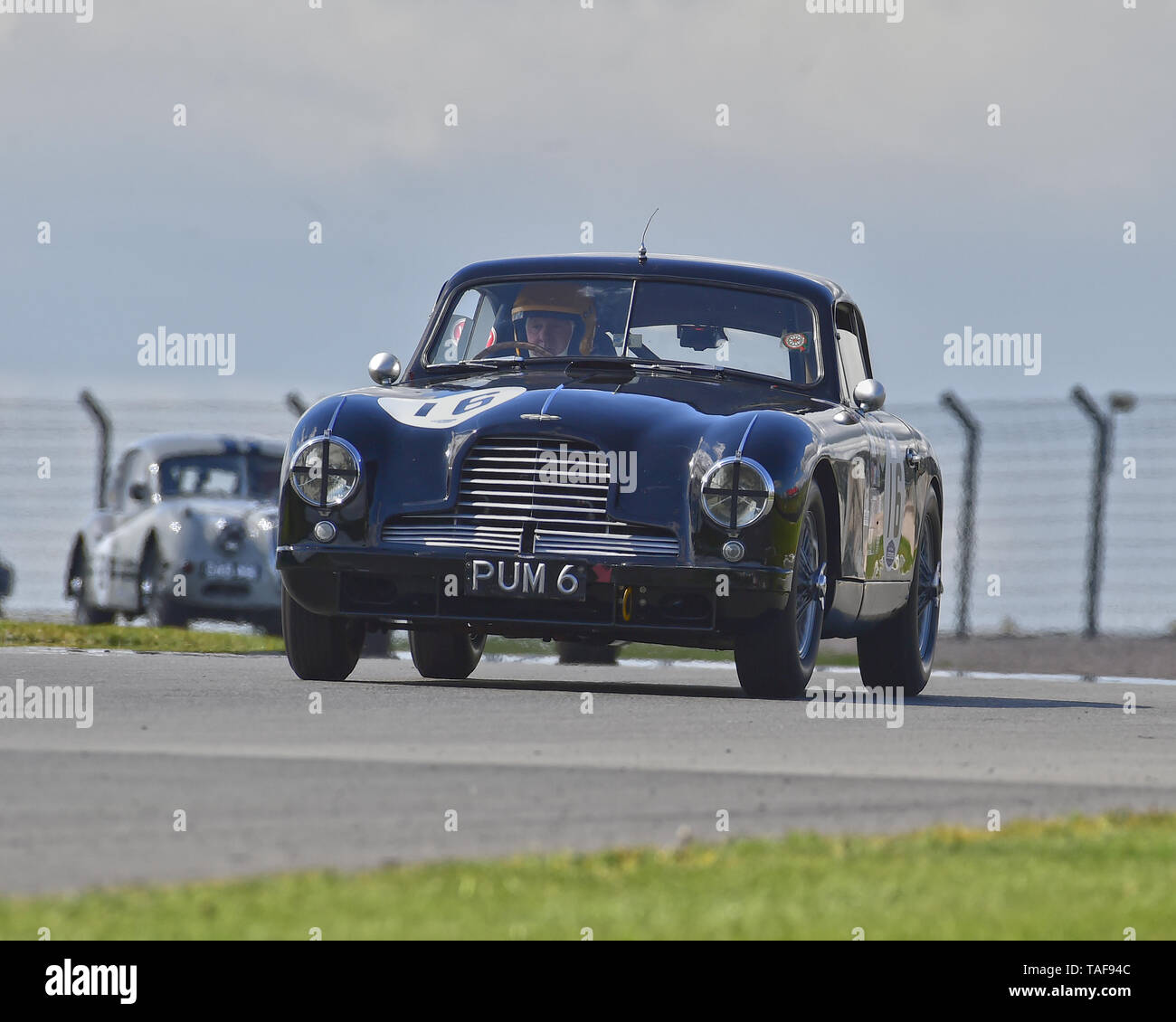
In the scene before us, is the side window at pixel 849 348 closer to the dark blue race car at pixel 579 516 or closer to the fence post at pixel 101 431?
the dark blue race car at pixel 579 516

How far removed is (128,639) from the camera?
15.6 metres

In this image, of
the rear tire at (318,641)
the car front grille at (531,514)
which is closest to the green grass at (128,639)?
the rear tire at (318,641)

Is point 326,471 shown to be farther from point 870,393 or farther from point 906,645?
point 906,645

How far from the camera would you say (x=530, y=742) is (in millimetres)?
7855

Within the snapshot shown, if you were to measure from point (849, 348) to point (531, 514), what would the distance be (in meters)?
2.95

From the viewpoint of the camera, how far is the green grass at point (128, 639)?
1492 cm

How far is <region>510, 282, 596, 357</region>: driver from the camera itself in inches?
452

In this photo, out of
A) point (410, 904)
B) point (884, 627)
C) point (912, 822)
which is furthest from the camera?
point (884, 627)

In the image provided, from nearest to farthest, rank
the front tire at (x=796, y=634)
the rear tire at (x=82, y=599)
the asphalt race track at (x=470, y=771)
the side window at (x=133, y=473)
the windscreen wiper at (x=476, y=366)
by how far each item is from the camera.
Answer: the asphalt race track at (x=470, y=771) → the front tire at (x=796, y=634) → the windscreen wiper at (x=476, y=366) → the side window at (x=133, y=473) → the rear tire at (x=82, y=599)

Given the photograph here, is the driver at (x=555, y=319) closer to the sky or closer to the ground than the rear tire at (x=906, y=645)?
closer to the sky

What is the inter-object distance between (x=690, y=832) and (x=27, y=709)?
12.7 feet

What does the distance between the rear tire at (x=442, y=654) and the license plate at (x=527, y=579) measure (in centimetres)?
249
